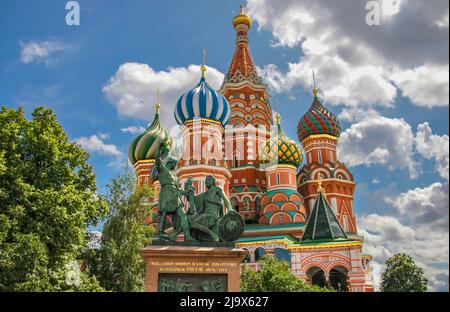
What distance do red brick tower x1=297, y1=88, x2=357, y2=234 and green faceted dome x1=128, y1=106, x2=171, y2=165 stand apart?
40.2ft

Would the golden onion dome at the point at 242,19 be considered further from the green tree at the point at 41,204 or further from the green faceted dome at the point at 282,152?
the green tree at the point at 41,204

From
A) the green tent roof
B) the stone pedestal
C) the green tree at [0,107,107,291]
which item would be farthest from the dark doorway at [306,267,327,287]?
the stone pedestal

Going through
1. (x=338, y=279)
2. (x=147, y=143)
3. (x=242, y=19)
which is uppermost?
(x=242, y=19)

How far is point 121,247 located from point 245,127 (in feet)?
73.2

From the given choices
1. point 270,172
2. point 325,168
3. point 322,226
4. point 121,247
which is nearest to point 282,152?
point 270,172

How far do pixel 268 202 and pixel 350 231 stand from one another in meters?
7.84

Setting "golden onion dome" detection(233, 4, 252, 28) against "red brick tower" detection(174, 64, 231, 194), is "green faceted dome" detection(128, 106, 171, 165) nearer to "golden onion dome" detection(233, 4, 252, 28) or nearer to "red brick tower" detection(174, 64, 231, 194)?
"red brick tower" detection(174, 64, 231, 194)

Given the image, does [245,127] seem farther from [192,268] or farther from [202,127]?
[192,268]

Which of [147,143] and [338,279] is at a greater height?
[147,143]

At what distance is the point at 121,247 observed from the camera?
18.2 metres

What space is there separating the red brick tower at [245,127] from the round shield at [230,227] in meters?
22.4

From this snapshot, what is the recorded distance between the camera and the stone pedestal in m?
10.8

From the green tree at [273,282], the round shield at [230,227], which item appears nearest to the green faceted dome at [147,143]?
the green tree at [273,282]

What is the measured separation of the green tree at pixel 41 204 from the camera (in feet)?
43.2
